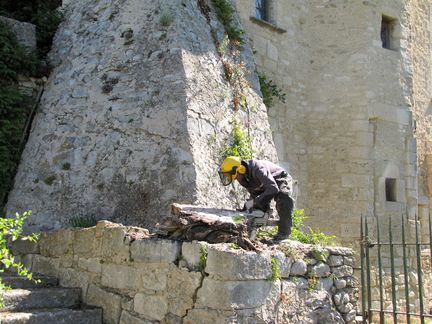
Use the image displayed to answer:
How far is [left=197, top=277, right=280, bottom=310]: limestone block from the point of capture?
408 cm

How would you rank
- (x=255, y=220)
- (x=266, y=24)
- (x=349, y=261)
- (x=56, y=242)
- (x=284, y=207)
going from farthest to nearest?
(x=266, y=24) < (x=56, y=242) < (x=349, y=261) < (x=284, y=207) < (x=255, y=220)

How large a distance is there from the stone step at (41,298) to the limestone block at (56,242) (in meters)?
0.50

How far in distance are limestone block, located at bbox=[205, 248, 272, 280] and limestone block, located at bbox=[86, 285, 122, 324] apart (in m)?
1.25

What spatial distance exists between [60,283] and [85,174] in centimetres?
150

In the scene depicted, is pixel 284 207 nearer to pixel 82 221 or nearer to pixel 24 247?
pixel 82 221

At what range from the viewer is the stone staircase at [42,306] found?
4.78 metres

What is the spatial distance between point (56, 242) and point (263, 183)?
254cm

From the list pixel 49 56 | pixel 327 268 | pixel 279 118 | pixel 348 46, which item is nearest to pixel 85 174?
pixel 49 56

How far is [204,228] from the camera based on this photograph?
4.53 m

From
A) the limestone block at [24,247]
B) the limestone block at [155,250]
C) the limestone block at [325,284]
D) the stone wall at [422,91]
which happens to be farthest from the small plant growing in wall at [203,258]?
the stone wall at [422,91]

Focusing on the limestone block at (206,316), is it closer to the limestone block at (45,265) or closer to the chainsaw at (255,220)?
the chainsaw at (255,220)

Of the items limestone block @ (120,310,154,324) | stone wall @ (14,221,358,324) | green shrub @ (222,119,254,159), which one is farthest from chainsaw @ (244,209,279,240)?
green shrub @ (222,119,254,159)

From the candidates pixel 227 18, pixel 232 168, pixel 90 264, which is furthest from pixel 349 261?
pixel 227 18

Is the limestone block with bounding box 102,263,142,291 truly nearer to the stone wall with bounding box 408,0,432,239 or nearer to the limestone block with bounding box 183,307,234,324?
the limestone block with bounding box 183,307,234,324
